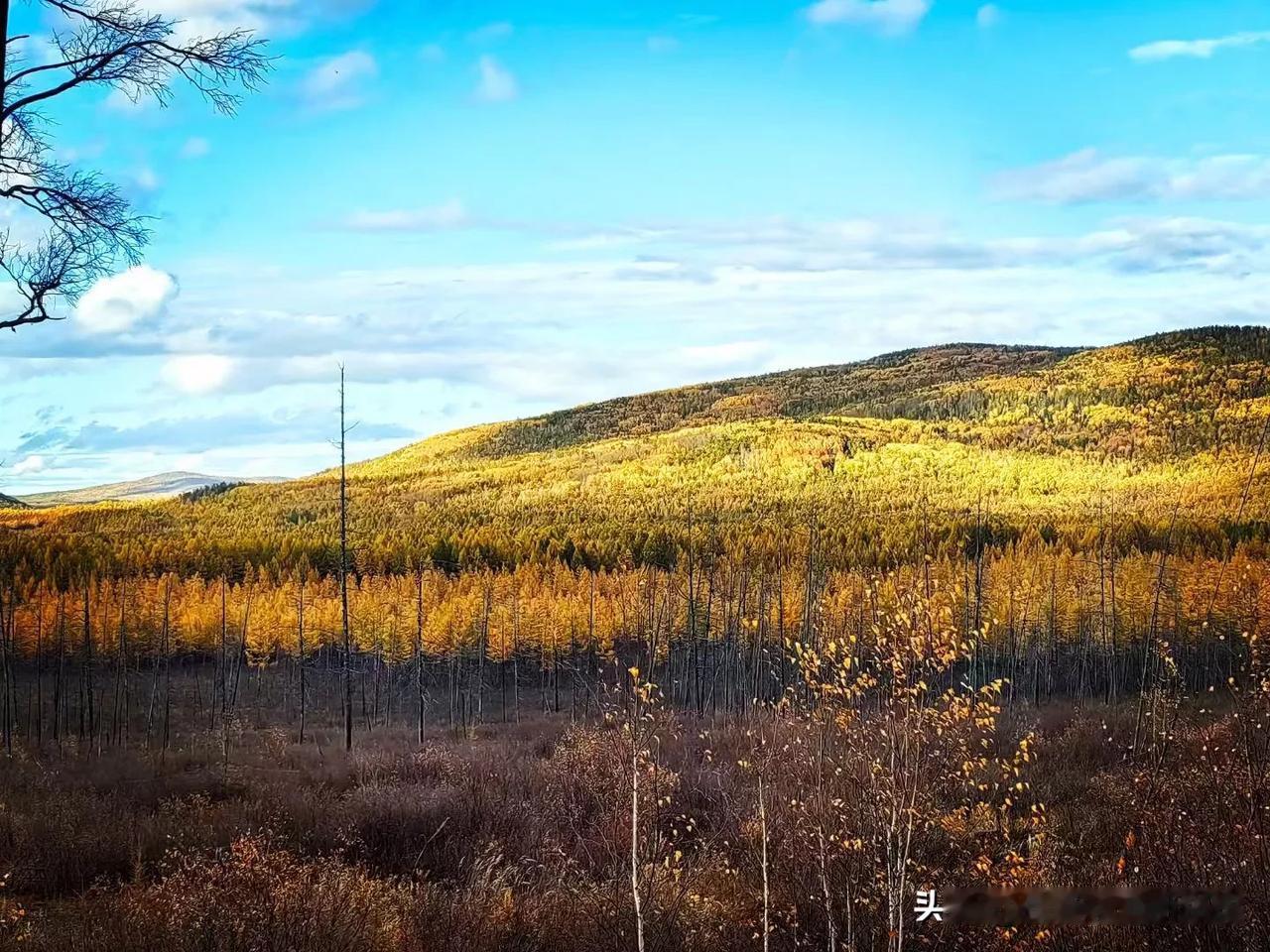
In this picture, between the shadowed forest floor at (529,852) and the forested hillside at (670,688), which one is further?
the forested hillside at (670,688)

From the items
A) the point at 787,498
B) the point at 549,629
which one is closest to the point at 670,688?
the point at 549,629

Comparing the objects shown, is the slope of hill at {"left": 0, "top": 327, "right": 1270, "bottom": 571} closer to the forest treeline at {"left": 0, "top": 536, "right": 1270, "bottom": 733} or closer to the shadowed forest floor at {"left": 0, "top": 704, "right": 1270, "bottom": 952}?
the forest treeline at {"left": 0, "top": 536, "right": 1270, "bottom": 733}

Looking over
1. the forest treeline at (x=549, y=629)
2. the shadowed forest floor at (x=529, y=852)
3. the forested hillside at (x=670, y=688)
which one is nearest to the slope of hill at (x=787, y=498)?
the forested hillside at (x=670, y=688)

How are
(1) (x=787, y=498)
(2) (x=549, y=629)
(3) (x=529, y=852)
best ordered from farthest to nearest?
(1) (x=787, y=498), (2) (x=549, y=629), (3) (x=529, y=852)

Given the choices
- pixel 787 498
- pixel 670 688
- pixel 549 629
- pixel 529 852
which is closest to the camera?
pixel 529 852

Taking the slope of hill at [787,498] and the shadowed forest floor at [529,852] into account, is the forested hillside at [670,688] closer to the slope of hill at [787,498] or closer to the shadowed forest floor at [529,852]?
the shadowed forest floor at [529,852]

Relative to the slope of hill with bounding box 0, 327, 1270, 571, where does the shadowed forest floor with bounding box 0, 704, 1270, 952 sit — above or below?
below

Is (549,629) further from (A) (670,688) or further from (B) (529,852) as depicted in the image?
(B) (529,852)

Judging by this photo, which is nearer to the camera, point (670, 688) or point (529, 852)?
point (529, 852)

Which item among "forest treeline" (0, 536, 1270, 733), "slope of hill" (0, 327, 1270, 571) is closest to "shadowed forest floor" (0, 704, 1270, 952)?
"forest treeline" (0, 536, 1270, 733)

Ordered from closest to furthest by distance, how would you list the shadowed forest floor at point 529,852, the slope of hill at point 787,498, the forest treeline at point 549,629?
the shadowed forest floor at point 529,852 < the forest treeline at point 549,629 < the slope of hill at point 787,498

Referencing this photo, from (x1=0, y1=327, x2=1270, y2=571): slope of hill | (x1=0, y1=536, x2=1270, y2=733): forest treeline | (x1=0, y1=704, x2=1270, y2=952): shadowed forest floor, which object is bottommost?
(x1=0, y1=536, x2=1270, y2=733): forest treeline

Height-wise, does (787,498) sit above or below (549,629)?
above

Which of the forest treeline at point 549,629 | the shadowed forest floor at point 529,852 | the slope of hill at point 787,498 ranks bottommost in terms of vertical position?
the forest treeline at point 549,629
